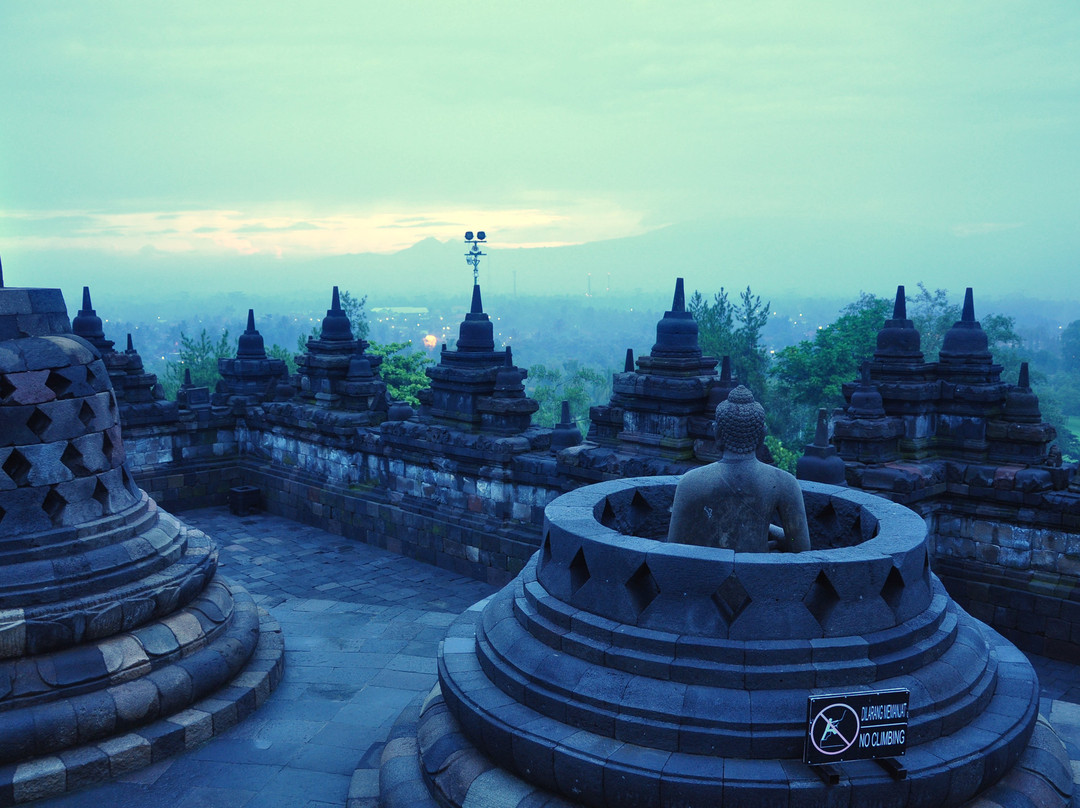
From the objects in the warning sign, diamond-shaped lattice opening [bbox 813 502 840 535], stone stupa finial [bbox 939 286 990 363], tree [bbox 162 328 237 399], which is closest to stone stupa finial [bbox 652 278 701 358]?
stone stupa finial [bbox 939 286 990 363]

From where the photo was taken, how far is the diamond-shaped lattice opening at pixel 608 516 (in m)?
6.24

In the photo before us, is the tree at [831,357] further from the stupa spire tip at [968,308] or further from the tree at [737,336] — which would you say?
the stupa spire tip at [968,308]

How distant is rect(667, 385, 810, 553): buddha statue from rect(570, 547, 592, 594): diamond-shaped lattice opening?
584mm

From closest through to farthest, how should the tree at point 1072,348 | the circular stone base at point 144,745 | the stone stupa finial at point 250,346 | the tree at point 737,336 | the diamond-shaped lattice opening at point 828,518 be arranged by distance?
the circular stone base at point 144,745, the diamond-shaped lattice opening at point 828,518, the stone stupa finial at point 250,346, the tree at point 737,336, the tree at point 1072,348

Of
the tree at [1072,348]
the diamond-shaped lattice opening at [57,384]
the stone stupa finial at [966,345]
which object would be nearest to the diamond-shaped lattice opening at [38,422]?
the diamond-shaped lattice opening at [57,384]

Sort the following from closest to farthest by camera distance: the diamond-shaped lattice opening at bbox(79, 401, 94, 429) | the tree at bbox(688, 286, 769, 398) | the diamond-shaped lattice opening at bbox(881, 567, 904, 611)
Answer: the diamond-shaped lattice opening at bbox(881, 567, 904, 611), the diamond-shaped lattice opening at bbox(79, 401, 94, 429), the tree at bbox(688, 286, 769, 398)

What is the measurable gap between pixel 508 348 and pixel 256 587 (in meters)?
4.77

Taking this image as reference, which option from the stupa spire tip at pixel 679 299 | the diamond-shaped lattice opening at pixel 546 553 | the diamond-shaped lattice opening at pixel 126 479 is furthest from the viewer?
the stupa spire tip at pixel 679 299

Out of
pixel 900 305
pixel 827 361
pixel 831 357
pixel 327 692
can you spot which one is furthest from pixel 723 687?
pixel 827 361

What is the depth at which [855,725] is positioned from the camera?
4.02 m

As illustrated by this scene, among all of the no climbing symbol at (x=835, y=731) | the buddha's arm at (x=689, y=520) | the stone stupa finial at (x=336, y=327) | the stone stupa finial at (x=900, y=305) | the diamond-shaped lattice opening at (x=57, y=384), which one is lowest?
the no climbing symbol at (x=835, y=731)

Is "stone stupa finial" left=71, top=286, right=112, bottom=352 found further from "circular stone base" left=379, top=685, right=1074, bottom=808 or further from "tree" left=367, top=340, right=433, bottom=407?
"tree" left=367, top=340, right=433, bottom=407

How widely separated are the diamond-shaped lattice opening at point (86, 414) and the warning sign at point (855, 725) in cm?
570

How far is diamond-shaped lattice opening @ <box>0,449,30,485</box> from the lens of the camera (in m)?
6.34
